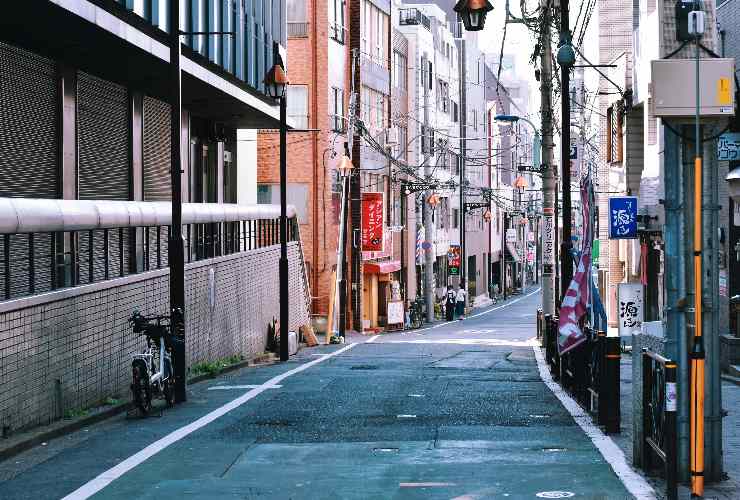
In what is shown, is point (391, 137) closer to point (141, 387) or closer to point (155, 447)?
point (141, 387)

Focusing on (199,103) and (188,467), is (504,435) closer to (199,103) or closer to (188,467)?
(188,467)

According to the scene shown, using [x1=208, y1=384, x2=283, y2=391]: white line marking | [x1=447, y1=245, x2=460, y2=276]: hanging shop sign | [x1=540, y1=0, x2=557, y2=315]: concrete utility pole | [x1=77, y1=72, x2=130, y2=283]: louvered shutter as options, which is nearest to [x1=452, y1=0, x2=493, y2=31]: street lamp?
[x1=208, y1=384, x2=283, y2=391]: white line marking

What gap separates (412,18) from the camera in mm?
77000

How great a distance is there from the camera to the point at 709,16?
1182cm

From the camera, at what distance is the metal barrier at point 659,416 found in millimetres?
10562

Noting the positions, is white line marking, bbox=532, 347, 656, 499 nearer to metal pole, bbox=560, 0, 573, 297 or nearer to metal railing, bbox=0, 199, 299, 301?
metal pole, bbox=560, 0, 573, 297

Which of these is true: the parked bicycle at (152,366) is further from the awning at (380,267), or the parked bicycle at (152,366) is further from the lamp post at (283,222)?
the awning at (380,267)

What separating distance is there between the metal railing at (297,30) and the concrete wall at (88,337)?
25222mm

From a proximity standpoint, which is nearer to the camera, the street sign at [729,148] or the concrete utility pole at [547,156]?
the street sign at [729,148]

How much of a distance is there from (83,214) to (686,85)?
410 inches

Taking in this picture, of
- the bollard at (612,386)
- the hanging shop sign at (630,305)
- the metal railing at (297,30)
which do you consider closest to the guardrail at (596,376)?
the bollard at (612,386)

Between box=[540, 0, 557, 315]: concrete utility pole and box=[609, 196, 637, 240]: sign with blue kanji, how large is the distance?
7.71 meters

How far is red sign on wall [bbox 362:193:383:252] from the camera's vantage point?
58.1 meters

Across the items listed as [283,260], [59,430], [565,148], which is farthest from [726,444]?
[283,260]
